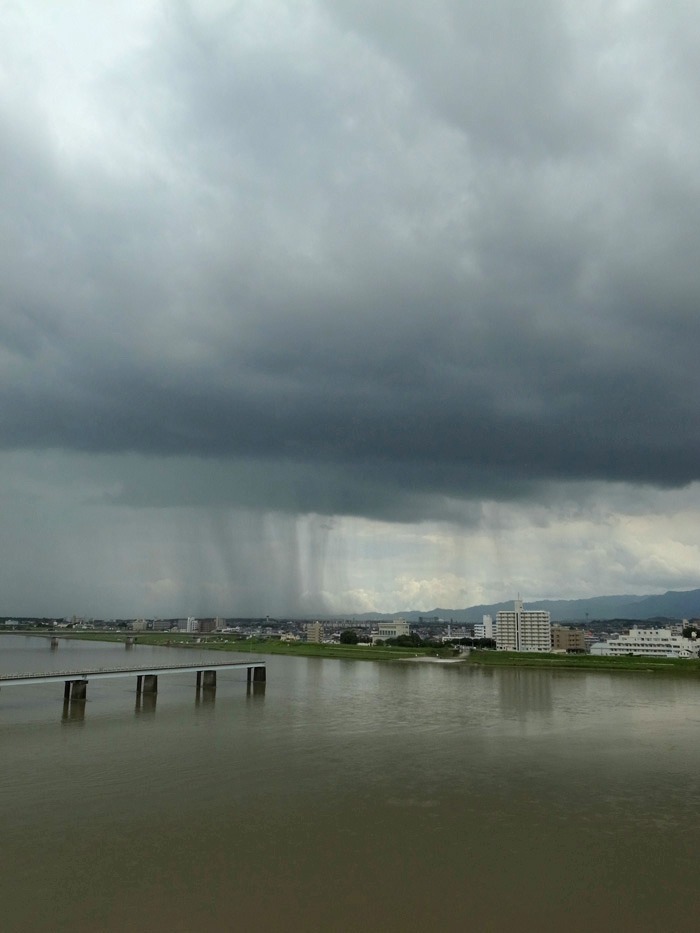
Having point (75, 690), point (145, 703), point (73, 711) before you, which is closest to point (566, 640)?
point (145, 703)

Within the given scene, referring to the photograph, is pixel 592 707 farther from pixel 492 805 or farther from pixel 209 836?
pixel 209 836

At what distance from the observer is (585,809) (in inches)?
674

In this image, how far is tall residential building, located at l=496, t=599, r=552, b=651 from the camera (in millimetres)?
122375

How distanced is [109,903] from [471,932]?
6.09m

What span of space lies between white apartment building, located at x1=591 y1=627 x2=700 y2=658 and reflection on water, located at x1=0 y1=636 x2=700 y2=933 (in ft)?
232

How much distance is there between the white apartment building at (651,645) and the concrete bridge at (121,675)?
66562 mm

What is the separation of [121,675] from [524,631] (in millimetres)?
100317

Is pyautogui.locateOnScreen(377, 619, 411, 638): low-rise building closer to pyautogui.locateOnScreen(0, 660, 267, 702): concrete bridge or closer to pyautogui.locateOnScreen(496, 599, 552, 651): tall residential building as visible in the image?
pyautogui.locateOnScreen(496, 599, 552, 651): tall residential building

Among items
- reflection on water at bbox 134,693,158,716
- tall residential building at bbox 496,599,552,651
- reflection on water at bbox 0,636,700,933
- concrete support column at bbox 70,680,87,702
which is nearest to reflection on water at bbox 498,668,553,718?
reflection on water at bbox 0,636,700,933

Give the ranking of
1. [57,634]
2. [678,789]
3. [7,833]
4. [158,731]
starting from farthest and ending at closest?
[57,634] < [158,731] < [678,789] < [7,833]

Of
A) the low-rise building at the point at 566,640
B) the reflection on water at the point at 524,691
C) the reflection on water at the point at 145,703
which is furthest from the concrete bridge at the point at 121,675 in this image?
the low-rise building at the point at 566,640

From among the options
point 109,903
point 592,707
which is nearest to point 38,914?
point 109,903

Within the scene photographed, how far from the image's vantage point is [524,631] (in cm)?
12644

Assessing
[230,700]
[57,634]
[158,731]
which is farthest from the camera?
[57,634]
